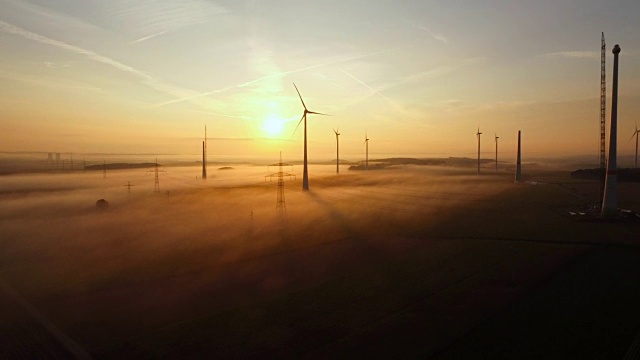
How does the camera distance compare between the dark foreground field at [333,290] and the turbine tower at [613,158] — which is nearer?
the dark foreground field at [333,290]

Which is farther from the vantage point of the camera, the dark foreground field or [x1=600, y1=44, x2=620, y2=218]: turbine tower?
[x1=600, y1=44, x2=620, y2=218]: turbine tower

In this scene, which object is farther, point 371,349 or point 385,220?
point 385,220

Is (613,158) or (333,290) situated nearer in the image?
(333,290)

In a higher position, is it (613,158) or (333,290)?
(613,158)

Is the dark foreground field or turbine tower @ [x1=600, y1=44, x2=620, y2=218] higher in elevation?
turbine tower @ [x1=600, y1=44, x2=620, y2=218]

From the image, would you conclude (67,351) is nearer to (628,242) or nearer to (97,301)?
(97,301)

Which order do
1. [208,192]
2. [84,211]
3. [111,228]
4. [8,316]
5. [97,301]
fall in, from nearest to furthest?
[8,316] → [97,301] → [111,228] → [84,211] → [208,192]

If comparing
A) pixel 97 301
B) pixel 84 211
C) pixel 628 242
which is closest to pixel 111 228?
pixel 84 211

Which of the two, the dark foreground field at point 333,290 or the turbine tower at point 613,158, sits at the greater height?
the turbine tower at point 613,158
